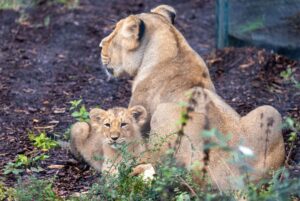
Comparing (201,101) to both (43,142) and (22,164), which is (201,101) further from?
(43,142)

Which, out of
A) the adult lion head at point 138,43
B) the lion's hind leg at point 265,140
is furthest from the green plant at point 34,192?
the adult lion head at point 138,43

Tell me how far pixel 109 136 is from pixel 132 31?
1085mm

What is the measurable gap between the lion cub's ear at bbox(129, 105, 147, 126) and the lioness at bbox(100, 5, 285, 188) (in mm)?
66

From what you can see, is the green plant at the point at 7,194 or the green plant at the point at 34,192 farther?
the green plant at the point at 7,194

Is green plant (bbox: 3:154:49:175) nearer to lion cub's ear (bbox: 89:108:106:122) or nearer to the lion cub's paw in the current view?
lion cub's ear (bbox: 89:108:106:122)

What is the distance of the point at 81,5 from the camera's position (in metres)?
12.5

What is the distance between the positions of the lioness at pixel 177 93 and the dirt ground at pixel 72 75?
699mm

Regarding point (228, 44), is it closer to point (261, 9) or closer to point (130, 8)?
point (261, 9)

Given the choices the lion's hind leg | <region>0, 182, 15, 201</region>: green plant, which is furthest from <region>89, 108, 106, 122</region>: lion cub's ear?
the lion's hind leg

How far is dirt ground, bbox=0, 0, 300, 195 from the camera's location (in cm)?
762

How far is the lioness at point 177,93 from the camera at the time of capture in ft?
19.9

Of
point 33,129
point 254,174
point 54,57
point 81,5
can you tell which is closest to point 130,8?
point 81,5

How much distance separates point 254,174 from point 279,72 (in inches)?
142

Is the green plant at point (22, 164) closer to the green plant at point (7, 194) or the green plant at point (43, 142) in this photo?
the green plant at point (43, 142)
